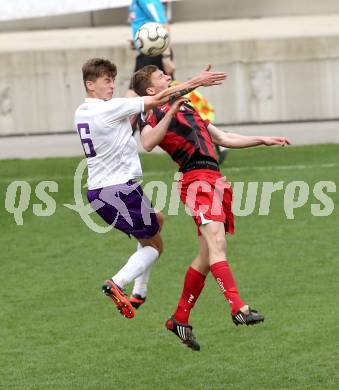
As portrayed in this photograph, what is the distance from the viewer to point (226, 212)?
33.2 feet

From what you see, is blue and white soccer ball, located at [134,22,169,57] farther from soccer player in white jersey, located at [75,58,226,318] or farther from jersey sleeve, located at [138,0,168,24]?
jersey sleeve, located at [138,0,168,24]

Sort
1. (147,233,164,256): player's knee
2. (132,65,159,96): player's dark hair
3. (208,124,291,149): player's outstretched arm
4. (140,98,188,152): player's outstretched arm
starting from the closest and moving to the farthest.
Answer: (140,98,188,152): player's outstretched arm, (132,65,159,96): player's dark hair, (208,124,291,149): player's outstretched arm, (147,233,164,256): player's knee

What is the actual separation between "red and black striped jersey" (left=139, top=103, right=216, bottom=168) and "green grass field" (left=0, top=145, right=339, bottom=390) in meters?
1.67

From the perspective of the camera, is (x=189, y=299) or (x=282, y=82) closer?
(x=189, y=299)

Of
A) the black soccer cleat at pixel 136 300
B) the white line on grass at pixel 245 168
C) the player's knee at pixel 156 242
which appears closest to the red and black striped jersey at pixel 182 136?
the player's knee at pixel 156 242

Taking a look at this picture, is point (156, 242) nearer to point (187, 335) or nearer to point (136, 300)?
point (136, 300)

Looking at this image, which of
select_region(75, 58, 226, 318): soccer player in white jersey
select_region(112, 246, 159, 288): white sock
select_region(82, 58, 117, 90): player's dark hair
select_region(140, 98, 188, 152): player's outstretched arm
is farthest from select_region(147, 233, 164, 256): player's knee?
select_region(82, 58, 117, 90): player's dark hair

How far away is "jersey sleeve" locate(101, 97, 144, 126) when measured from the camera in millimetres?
9680

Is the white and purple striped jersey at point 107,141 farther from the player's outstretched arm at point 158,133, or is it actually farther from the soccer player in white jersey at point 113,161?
the player's outstretched arm at point 158,133

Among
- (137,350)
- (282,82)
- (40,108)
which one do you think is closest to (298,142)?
(282,82)

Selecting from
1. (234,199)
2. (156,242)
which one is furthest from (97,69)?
(234,199)

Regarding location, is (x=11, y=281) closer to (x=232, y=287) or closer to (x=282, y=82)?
(x=232, y=287)

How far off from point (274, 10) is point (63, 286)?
15877 mm

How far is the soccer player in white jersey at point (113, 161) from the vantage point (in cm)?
986
